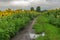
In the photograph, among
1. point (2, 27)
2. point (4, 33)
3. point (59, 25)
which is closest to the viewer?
point (4, 33)

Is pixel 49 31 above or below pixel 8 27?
below

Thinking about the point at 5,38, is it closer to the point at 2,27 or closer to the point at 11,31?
the point at 2,27

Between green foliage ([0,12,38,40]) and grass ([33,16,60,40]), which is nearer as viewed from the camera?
grass ([33,16,60,40])

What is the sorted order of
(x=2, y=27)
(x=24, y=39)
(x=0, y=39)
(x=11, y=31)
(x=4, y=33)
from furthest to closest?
(x=24, y=39), (x=11, y=31), (x=2, y=27), (x=4, y=33), (x=0, y=39)

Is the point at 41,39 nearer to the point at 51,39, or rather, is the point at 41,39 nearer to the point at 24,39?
the point at 51,39

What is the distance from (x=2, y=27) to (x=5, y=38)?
6.26 feet

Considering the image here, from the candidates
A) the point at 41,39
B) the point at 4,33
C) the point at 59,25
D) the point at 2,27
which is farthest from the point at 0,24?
the point at 59,25

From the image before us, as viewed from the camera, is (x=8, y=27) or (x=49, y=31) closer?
(x=8, y=27)

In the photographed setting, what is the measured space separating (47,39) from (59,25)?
1458 cm

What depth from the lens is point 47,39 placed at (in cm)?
1630

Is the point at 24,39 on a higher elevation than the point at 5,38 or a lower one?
lower

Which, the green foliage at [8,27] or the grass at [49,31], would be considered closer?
the grass at [49,31]

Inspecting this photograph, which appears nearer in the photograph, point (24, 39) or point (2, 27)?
point (2, 27)

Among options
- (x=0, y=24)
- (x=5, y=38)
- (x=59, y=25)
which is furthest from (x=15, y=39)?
(x=59, y=25)
